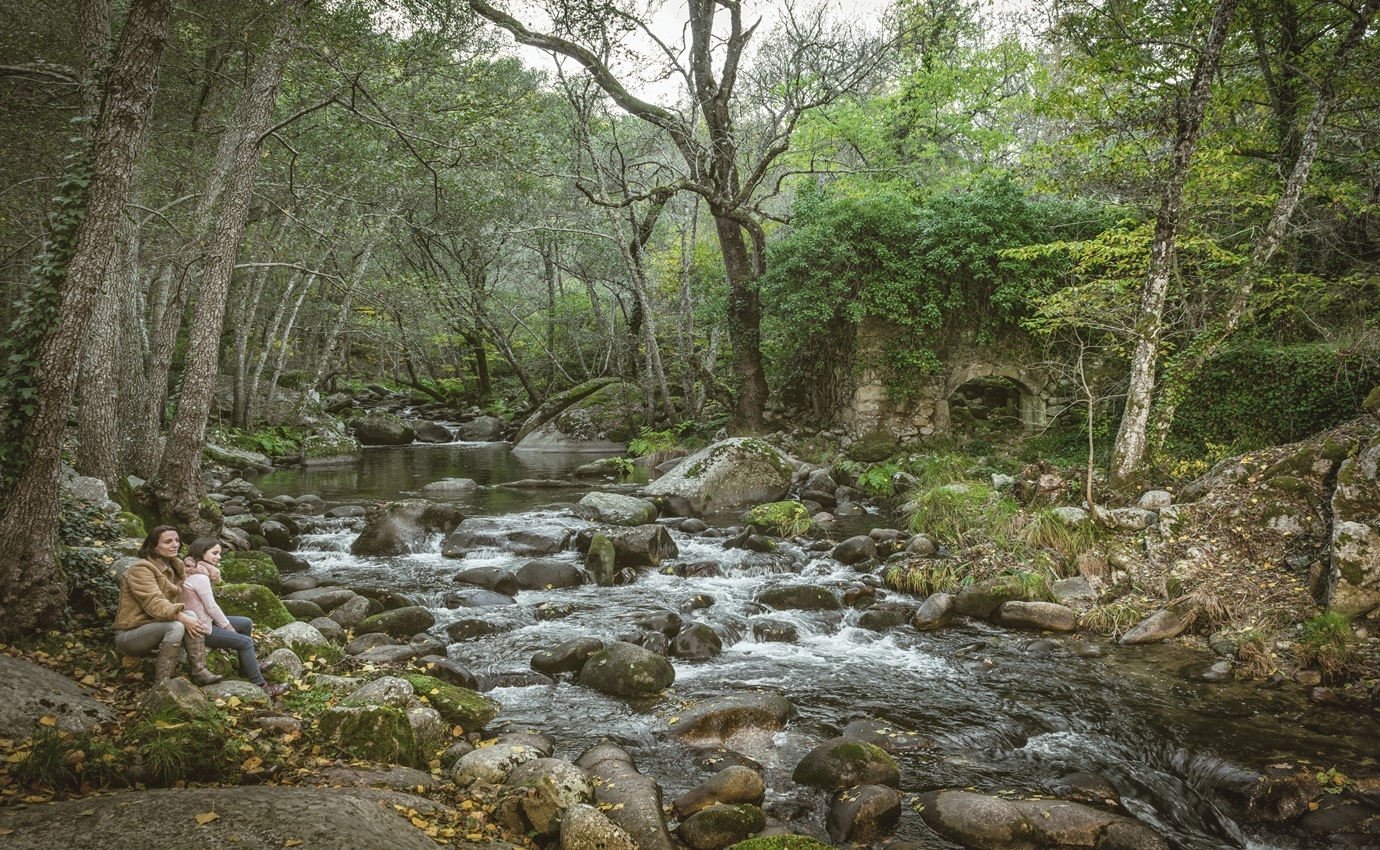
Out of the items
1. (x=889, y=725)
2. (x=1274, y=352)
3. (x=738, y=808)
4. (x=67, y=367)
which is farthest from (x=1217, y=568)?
(x=67, y=367)

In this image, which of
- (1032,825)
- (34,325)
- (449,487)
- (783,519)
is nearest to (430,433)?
(449,487)

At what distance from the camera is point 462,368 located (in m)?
36.0

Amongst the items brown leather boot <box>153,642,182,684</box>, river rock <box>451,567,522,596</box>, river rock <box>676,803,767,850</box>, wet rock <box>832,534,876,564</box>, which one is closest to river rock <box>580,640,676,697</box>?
river rock <box>676,803,767,850</box>

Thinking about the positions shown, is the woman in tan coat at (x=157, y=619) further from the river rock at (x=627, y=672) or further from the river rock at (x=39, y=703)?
the river rock at (x=627, y=672)

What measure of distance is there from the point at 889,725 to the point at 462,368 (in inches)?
1307

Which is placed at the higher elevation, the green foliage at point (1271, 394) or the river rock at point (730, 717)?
the green foliage at point (1271, 394)

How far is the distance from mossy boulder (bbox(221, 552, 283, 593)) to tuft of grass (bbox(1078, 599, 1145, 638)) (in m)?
9.57

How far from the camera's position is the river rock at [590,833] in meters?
4.19

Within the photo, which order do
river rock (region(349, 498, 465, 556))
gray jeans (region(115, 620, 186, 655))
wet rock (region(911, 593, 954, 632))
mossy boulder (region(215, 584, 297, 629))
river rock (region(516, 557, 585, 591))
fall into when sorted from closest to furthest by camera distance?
gray jeans (region(115, 620, 186, 655)), mossy boulder (region(215, 584, 297, 629)), wet rock (region(911, 593, 954, 632)), river rock (region(516, 557, 585, 591)), river rock (region(349, 498, 465, 556))

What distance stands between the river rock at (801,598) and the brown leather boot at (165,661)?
243 inches

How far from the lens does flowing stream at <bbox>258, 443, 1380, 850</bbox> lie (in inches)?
203

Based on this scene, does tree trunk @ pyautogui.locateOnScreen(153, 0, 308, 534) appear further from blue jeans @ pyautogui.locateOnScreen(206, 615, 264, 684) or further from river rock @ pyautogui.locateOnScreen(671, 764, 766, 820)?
river rock @ pyautogui.locateOnScreen(671, 764, 766, 820)

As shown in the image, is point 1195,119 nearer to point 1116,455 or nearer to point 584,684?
point 1116,455

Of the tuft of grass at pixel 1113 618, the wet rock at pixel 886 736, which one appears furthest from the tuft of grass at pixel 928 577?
the wet rock at pixel 886 736
